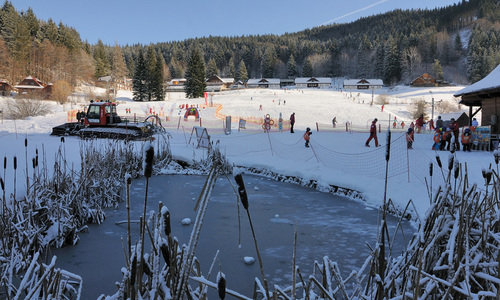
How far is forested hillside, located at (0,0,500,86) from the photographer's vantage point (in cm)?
5922

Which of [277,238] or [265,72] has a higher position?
[265,72]

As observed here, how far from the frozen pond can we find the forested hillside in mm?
55822

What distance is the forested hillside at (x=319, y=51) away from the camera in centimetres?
5922

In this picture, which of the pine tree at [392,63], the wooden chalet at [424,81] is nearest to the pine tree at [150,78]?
the wooden chalet at [424,81]

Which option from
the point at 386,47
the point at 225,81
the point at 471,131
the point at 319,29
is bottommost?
the point at 471,131

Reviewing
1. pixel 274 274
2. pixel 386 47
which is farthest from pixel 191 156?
pixel 386 47

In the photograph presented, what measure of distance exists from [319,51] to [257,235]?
114 meters

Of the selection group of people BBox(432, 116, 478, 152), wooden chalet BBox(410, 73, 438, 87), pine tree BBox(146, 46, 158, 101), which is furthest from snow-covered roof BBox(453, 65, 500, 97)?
wooden chalet BBox(410, 73, 438, 87)

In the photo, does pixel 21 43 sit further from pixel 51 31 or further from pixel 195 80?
pixel 195 80

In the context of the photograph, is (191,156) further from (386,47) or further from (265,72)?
(265,72)

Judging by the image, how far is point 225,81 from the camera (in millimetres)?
90562

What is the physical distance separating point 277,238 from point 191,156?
6.94m

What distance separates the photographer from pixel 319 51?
11225 cm

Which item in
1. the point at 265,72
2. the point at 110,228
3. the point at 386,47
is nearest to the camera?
the point at 110,228
